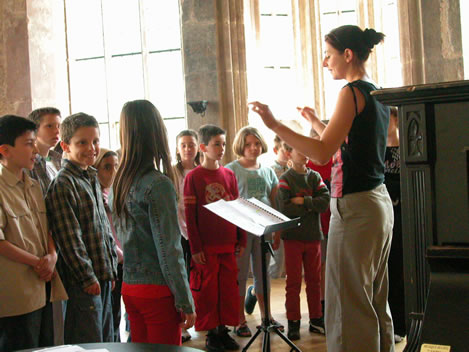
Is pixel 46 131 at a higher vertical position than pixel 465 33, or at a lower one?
lower

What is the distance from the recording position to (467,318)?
1.42m

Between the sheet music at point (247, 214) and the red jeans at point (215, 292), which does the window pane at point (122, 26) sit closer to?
the red jeans at point (215, 292)

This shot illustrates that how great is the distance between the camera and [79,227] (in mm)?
2709

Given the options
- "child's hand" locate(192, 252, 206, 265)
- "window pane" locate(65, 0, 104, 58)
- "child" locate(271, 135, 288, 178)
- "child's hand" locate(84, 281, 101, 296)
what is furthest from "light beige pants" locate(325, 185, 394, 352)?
"window pane" locate(65, 0, 104, 58)

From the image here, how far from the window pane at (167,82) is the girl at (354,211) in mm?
5647

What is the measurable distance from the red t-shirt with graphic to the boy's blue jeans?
48.9 inches

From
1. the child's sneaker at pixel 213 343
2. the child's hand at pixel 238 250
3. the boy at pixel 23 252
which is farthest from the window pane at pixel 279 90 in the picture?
the boy at pixel 23 252

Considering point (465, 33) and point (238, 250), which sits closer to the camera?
point (238, 250)

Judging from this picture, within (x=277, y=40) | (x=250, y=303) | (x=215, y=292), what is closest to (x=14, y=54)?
(x=277, y=40)

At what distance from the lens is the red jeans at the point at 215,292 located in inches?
155

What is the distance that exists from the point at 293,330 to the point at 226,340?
1.65 feet

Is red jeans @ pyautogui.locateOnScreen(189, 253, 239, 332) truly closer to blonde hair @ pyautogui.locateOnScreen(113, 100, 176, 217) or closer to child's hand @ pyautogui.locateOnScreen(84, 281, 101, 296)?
child's hand @ pyautogui.locateOnScreen(84, 281, 101, 296)

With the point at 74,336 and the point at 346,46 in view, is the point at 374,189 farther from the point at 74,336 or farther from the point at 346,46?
the point at 74,336

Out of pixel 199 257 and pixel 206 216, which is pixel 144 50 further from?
pixel 199 257
